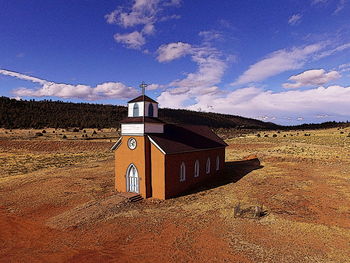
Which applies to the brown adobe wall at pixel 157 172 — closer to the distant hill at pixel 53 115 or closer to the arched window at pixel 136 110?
the arched window at pixel 136 110

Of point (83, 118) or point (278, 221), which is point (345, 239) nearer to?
point (278, 221)

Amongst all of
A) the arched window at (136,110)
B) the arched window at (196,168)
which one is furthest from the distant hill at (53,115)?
the arched window at (196,168)

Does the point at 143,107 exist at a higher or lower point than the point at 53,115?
lower

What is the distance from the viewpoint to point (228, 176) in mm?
27344

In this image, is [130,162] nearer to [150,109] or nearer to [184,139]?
[150,109]

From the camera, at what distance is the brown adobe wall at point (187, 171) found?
19.7 meters

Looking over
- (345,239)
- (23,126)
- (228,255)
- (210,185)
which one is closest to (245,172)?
(210,185)

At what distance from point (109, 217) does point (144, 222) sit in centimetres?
271

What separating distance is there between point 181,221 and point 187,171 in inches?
276

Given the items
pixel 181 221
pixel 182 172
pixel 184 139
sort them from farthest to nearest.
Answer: pixel 184 139, pixel 182 172, pixel 181 221

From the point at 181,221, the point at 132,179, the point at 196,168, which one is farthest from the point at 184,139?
the point at 181,221

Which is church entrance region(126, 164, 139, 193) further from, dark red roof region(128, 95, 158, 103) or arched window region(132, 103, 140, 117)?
dark red roof region(128, 95, 158, 103)

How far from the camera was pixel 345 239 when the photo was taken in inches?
498

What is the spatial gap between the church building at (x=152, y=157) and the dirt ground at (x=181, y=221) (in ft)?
4.00
